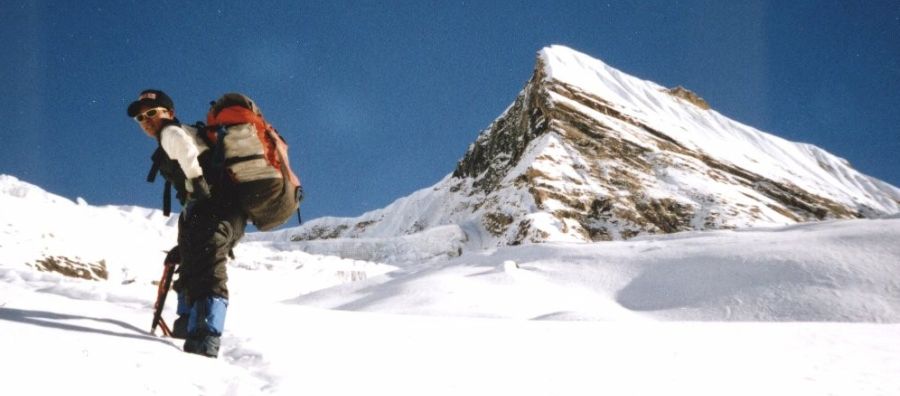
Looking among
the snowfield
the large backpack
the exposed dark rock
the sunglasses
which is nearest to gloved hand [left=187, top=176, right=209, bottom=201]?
the large backpack

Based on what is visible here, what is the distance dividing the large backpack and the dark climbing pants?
0.14 meters

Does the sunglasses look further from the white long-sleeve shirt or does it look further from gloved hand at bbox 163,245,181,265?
gloved hand at bbox 163,245,181,265

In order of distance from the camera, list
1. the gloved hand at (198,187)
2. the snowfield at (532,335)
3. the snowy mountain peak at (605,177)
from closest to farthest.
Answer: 1. the snowfield at (532,335)
2. the gloved hand at (198,187)
3. the snowy mountain peak at (605,177)

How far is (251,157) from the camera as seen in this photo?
299 cm

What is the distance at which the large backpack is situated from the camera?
2955 millimetres

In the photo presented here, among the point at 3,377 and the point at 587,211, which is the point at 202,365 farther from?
the point at 587,211

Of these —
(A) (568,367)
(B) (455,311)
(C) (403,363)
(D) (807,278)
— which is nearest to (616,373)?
(A) (568,367)

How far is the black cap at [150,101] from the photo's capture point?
291cm

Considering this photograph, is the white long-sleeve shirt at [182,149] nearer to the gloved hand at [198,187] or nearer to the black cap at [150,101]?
the gloved hand at [198,187]

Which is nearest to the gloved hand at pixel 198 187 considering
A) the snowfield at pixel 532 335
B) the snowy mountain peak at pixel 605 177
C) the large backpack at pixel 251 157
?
the large backpack at pixel 251 157

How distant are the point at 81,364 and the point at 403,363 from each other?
1285mm

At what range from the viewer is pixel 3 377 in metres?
1.63

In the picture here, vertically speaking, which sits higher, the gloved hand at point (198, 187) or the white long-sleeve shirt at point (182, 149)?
the white long-sleeve shirt at point (182, 149)

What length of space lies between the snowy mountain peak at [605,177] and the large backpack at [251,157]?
32.2 metres
